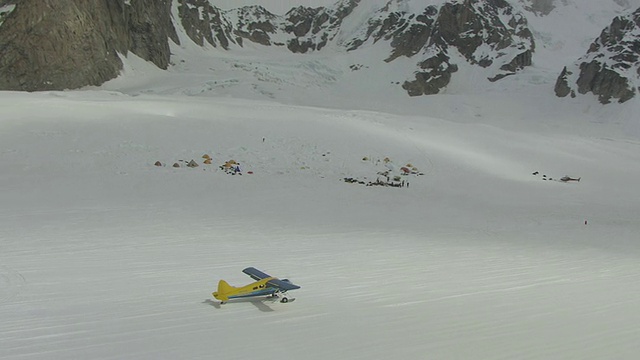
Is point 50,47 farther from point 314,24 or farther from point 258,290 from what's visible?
point 314,24

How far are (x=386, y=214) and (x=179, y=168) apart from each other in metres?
8.81

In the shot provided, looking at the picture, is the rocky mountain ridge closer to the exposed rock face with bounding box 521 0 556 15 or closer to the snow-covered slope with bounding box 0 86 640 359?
the exposed rock face with bounding box 521 0 556 15

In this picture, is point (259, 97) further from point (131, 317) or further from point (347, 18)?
point (347, 18)

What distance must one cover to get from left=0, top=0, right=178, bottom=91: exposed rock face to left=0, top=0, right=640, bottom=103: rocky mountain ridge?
10 cm

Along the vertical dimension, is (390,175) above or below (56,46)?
below

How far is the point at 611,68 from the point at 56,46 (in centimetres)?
7884

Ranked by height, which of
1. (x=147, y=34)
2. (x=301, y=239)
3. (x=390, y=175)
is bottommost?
(x=301, y=239)

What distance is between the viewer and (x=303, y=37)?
388 ft

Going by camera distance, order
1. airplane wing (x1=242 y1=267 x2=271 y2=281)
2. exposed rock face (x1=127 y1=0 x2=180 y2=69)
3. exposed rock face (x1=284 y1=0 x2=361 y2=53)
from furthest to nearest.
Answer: exposed rock face (x1=284 y1=0 x2=361 y2=53)
exposed rock face (x1=127 y1=0 x2=180 y2=69)
airplane wing (x1=242 y1=267 x2=271 y2=281)

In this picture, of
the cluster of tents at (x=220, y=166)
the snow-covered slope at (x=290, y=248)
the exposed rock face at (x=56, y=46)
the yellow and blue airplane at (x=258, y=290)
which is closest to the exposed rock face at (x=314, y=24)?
the exposed rock face at (x=56, y=46)

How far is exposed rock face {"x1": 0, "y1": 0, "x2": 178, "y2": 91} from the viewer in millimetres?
52594

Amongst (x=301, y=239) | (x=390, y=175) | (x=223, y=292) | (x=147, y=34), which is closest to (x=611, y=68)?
(x=147, y=34)

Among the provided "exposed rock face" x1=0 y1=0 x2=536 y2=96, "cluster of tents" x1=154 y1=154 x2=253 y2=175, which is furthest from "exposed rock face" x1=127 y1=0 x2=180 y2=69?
"cluster of tents" x1=154 y1=154 x2=253 y2=175

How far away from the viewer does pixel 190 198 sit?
14.8 metres
